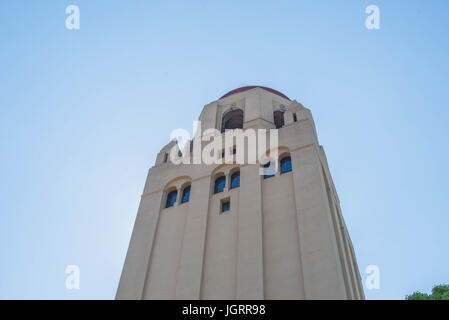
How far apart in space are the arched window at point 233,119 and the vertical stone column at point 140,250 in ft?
29.0

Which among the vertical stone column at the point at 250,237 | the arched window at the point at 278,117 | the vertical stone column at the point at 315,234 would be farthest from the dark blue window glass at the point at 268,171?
the arched window at the point at 278,117

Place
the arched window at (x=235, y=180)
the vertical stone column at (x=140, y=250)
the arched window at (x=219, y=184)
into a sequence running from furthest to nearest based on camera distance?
the arched window at (x=219, y=184) < the arched window at (x=235, y=180) < the vertical stone column at (x=140, y=250)

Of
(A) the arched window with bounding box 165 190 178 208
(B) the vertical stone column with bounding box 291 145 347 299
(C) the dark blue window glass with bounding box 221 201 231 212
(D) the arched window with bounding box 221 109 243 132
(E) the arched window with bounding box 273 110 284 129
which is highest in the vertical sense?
(D) the arched window with bounding box 221 109 243 132

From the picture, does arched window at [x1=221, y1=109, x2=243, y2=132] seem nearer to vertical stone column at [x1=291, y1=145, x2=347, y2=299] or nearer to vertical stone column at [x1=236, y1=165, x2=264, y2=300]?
vertical stone column at [x1=236, y1=165, x2=264, y2=300]

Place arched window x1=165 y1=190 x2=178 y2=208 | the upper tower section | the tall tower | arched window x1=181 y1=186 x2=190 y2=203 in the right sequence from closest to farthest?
the tall tower, arched window x1=181 y1=186 x2=190 y2=203, arched window x1=165 y1=190 x2=178 y2=208, the upper tower section

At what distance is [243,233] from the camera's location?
16.7 m

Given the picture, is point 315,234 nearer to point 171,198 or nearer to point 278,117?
point 171,198

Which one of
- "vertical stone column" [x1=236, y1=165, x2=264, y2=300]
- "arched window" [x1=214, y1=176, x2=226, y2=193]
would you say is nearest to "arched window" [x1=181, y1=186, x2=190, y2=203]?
"arched window" [x1=214, y1=176, x2=226, y2=193]

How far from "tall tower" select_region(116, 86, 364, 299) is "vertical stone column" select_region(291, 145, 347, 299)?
0.04 m

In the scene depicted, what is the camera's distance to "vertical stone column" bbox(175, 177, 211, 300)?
1568 cm

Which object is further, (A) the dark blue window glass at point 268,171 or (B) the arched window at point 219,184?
(B) the arched window at point 219,184

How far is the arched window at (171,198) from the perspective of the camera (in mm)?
20972

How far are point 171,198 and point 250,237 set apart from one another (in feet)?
21.5

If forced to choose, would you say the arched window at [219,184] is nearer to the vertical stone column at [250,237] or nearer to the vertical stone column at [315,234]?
the vertical stone column at [250,237]
